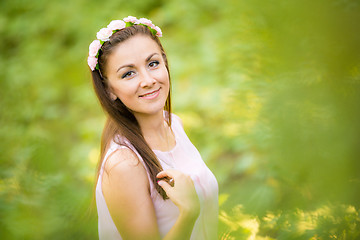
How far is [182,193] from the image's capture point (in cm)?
102

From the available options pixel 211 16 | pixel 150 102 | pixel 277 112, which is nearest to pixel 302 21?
pixel 277 112

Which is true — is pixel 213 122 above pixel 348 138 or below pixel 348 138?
above

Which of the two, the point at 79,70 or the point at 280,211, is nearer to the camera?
the point at 280,211

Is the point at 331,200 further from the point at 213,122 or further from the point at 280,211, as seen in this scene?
the point at 213,122

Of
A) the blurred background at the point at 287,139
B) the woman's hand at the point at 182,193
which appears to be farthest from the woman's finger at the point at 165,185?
the blurred background at the point at 287,139

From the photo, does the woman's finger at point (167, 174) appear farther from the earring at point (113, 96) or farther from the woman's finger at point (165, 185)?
the earring at point (113, 96)

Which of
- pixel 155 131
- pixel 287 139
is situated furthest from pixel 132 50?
pixel 287 139

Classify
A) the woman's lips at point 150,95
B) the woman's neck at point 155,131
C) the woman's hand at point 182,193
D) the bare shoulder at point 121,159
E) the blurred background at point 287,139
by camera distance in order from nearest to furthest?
the blurred background at point 287,139 < the woman's hand at point 182,193 < the bare shoulder at point 121,159 < the woman's lips at point 150,95 < the woman's neck at point 155,131

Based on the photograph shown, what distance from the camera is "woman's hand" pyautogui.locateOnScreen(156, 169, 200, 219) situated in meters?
0.99

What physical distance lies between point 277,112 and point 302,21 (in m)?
0.14

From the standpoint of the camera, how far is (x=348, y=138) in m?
0.43

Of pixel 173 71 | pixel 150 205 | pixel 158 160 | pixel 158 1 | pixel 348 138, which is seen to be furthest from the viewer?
pixel 158 1

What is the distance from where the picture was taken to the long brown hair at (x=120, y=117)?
1.17 m

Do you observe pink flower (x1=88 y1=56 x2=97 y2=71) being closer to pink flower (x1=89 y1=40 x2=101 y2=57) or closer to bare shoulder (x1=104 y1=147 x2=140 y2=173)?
pink flower (x1=89 y1=40 x2=101 y2=57)
